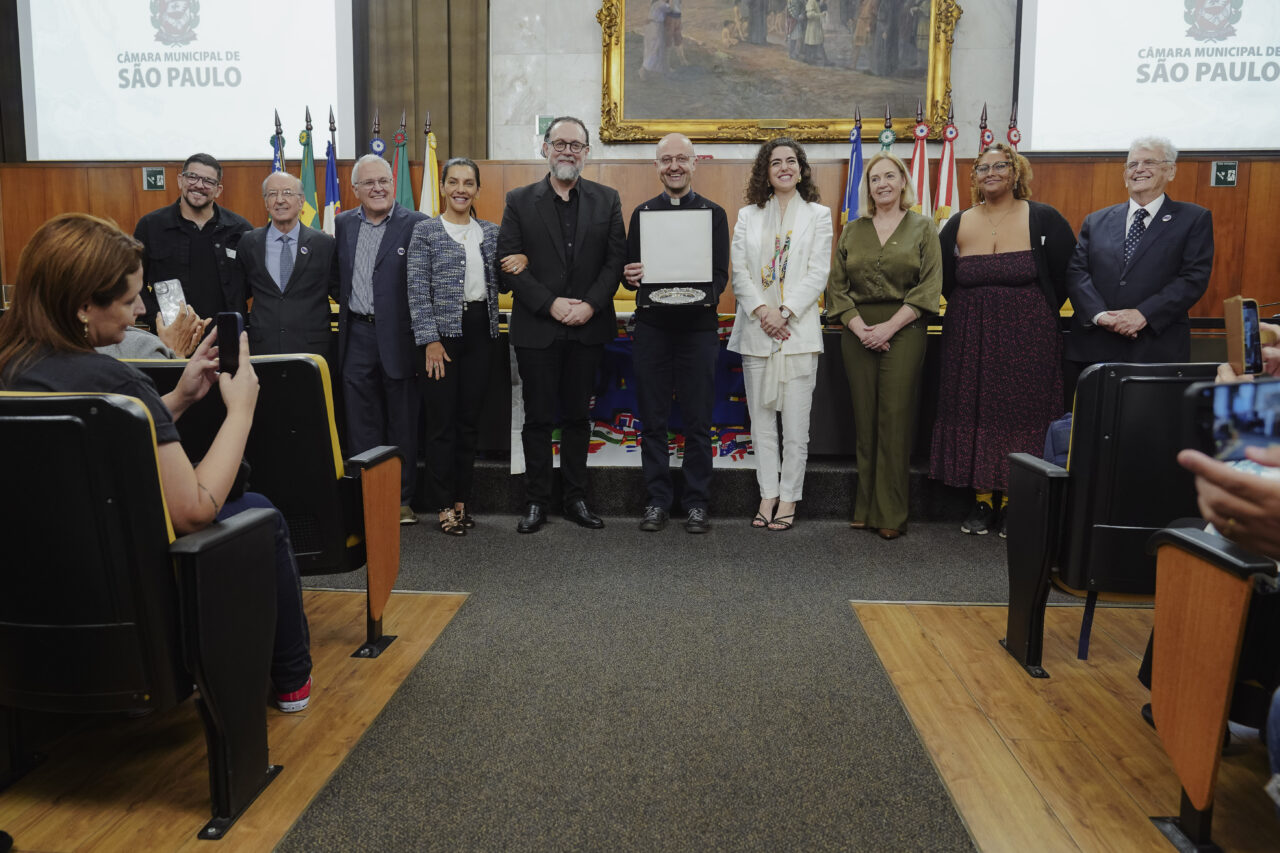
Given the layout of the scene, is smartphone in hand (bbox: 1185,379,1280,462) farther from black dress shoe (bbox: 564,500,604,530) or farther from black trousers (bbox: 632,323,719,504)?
black dress shoe (bbox: 564,500,604,530)

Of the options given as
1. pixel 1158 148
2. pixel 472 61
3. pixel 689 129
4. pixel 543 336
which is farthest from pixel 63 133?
pixel 1158 148

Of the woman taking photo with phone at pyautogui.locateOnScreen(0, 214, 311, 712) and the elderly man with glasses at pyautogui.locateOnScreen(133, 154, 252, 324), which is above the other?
the elderly man with glasses at pyautogui.locateOnScreen(133, 154, 252, 324)

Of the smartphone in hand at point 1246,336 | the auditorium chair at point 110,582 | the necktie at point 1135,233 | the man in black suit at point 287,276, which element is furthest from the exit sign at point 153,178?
the smartphone in hand at point 1246,336

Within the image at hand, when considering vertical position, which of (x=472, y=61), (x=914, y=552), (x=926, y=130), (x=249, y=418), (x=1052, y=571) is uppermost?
(x=472, y=61)

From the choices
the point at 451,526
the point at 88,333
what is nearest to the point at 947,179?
the point at 451,526

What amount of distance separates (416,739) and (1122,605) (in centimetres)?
225

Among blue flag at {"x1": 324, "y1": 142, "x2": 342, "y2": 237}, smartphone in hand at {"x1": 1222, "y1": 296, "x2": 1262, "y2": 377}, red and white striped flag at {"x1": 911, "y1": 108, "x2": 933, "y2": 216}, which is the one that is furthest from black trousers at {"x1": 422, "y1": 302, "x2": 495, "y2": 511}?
red and white striped flag at {"x1": 911, "y1": 108, "x2": 933, "y2": 216}

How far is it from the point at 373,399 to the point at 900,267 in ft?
7.55

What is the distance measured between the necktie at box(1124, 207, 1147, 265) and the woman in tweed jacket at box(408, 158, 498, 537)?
2614 mm

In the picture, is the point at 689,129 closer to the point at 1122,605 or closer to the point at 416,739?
the point at 1122,605

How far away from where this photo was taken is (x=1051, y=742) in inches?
74.9

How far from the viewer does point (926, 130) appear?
18.6ft

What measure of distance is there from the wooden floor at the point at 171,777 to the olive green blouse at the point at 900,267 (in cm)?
241

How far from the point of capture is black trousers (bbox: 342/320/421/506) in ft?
12.3
